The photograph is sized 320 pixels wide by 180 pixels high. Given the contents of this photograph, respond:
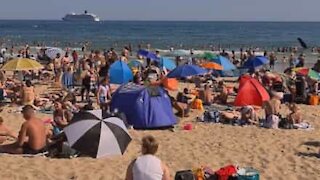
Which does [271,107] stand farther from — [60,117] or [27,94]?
[27,94]

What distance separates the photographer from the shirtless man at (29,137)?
336 inches

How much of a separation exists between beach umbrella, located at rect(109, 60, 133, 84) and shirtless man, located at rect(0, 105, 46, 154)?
7.44m

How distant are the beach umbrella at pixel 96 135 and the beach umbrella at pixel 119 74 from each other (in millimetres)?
7339

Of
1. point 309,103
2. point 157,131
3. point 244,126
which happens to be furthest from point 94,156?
point 309,103

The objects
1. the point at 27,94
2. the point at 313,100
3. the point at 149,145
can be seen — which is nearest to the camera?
the point at 149,145

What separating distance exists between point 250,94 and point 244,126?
1.68 metres

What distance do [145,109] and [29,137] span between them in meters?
3.23

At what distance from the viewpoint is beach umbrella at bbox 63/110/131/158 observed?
8641 millimetres

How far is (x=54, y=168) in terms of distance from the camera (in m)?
8.23

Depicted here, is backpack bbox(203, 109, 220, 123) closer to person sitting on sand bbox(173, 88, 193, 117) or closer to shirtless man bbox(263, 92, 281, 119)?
person sitting on sand bbox(173, 88, 193, 117)

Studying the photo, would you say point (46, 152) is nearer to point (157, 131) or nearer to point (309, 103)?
point (157, 131)

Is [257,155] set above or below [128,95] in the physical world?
below

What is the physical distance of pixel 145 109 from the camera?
37.4ft

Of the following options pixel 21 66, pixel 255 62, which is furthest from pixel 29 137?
pixel 255 62
